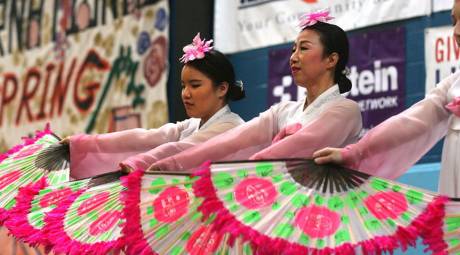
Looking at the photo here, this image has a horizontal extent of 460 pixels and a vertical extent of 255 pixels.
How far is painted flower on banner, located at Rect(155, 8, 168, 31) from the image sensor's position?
22.0 ft

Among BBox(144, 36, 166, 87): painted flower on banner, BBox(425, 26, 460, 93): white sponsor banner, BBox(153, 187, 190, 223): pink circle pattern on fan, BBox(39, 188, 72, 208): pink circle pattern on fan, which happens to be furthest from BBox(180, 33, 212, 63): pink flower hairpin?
BBox(144, 36, 166, 87): painted flower on banner

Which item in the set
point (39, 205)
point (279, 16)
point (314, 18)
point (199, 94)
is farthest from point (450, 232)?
point (279, 16)

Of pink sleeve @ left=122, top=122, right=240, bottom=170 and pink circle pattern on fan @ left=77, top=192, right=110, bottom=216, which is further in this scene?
pink sleeve @ left=122, top=122, right=240, bottom=170

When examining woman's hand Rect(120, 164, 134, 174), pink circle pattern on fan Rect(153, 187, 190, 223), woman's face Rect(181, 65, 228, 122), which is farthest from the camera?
woman's face Rect(181, 65, 228, 122)

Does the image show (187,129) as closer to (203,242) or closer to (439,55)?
(203,242)

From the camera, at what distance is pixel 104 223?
3416 millimetres

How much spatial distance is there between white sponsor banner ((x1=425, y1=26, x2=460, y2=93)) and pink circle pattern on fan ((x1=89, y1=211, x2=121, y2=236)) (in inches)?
85.5

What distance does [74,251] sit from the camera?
11.1ft

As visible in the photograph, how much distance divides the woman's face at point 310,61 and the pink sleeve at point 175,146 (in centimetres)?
46

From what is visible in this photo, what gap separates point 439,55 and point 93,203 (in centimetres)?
225

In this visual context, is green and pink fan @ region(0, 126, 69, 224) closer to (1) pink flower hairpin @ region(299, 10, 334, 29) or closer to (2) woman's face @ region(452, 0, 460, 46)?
(1) pink flower hairpin @ region(299, 10, 334, 29)

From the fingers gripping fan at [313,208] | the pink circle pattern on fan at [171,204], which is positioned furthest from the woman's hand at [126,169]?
the fingers gripping fan at [313,208]

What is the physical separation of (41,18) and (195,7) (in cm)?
169

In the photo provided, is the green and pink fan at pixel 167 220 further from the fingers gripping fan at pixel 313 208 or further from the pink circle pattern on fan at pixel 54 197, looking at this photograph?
the pink circle pattern on fan at pixel 54 197
